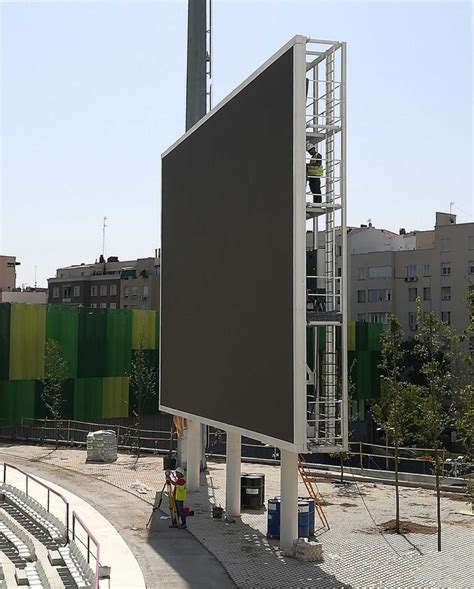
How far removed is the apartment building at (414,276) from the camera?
77875mm

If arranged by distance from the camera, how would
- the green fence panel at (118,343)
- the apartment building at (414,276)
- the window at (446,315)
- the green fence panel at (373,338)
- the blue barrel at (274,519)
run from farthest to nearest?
1. the window at (446,315)
2. the apartment building at (414,276)
3. the green fence panel at (373,338)
4. the green fence panel at (118,343)
5. the blue barrel at (274,519)

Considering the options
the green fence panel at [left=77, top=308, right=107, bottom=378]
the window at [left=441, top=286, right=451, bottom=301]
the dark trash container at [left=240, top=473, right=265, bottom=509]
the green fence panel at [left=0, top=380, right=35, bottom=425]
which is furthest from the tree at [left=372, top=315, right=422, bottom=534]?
the window at [left=441, top=286, right=451, bottom=301]

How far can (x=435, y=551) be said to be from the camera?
1991 centimetres

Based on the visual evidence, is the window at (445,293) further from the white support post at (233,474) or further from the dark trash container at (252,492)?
the white support post at (233,474)

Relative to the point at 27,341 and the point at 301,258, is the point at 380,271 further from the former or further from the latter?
the point at 301,258

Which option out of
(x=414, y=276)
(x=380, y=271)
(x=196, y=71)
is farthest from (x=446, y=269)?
(x=196, y=71)

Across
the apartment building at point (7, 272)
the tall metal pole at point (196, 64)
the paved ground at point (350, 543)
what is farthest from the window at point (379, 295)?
the paved ground at point (350, 543)

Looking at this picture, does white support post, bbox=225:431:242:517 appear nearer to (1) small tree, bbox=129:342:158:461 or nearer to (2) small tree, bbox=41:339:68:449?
(2) small tree, bbox=41:339:68:449

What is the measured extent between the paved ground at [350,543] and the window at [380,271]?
5667 cm

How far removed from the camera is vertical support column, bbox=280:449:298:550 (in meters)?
18.6

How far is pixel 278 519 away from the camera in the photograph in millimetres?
20594

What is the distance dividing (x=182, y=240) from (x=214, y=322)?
413 centimetres

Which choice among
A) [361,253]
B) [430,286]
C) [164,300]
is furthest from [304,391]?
[361,253]

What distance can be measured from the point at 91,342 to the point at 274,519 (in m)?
32.2
